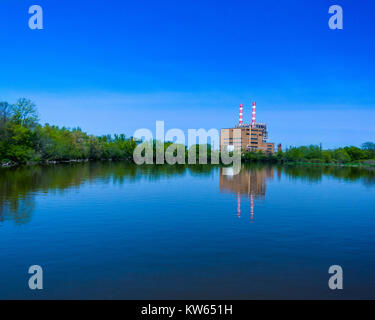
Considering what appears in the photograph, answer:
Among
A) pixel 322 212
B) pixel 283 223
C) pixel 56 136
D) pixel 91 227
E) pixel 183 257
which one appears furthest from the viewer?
pixel 56 136

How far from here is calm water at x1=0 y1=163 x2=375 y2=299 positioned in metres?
9.60

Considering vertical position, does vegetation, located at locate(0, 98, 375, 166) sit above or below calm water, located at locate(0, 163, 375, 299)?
above

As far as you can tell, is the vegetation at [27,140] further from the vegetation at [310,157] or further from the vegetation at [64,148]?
the vegetation at [310,157]

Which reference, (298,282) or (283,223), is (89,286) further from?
(283,223)

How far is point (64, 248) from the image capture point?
510 inches

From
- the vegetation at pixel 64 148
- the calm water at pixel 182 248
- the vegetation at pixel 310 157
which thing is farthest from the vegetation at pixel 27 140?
the vegetation at pixel 310 157

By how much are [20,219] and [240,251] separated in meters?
11.9

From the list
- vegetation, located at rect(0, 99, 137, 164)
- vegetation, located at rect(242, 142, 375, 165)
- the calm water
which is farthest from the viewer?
vegetation, located at rect(242, 142, 375, 165)

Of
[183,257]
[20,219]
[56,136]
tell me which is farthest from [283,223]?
[56,136]

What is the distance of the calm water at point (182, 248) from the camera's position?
9.60m

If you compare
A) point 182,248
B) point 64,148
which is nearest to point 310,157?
point 64,148

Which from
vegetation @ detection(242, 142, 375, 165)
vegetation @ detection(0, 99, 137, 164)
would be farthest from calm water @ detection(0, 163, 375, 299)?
vegetation @ detection(242, 142, 375, 165)

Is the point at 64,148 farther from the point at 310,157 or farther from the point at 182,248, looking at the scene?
the point at 310,157

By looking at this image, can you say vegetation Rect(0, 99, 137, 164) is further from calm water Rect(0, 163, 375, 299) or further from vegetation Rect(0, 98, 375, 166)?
calm water Rect(0, 163, 375, 299)
